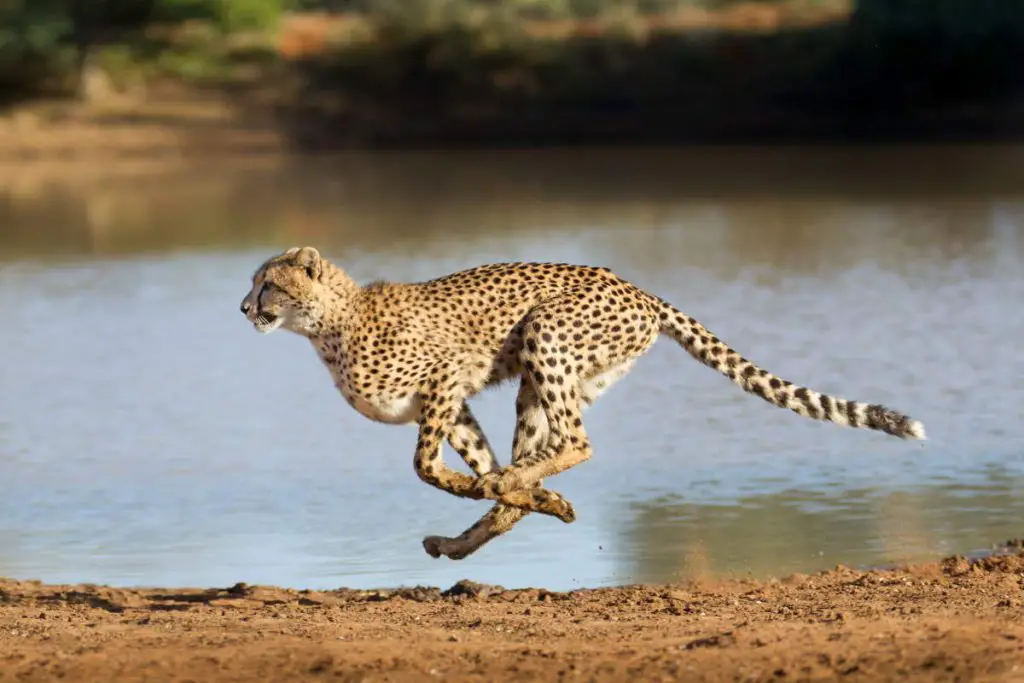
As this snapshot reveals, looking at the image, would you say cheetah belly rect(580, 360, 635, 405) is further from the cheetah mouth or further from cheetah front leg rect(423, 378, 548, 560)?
the cheetah mouth

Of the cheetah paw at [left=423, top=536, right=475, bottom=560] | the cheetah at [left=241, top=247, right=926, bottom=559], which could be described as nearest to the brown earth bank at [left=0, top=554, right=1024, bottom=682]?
the cheetah paw at [left=423, top=536, right=475, bottom=560]

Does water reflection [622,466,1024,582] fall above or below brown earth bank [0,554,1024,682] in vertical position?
above

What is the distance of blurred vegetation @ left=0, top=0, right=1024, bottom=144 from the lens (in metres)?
31.0

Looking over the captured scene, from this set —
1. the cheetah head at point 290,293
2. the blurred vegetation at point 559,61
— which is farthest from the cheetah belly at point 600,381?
the blurred vegetation at point 559,61

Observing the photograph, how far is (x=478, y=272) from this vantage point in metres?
7.98

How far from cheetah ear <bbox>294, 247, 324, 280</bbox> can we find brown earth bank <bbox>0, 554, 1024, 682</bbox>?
118cm

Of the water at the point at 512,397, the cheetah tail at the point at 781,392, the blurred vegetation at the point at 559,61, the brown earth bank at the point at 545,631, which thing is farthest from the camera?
the blurred vegetation at the point at 559,61

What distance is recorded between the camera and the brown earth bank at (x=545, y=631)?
5652 mm

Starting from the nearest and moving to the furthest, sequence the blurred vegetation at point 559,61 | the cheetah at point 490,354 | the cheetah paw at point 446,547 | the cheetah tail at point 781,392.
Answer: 1. the cheetah tail at point 781,392
2. the cheetah at point 490,354
3. the cheetah paw at point 446,547
4. the blurred vegetation at point 559,61

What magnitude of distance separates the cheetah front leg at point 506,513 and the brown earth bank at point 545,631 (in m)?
0.22

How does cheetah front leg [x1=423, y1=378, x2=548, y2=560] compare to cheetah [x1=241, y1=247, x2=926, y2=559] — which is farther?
cheetah front leg [x1=423, y1=378, x2=548, y2=560]

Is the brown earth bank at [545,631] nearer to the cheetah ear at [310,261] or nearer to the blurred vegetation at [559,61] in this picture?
the cheetah ear at [310,261]

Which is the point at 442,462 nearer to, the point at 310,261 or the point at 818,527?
the point at 310,261

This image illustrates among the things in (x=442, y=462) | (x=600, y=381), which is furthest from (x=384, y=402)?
(x=600, y=381)
